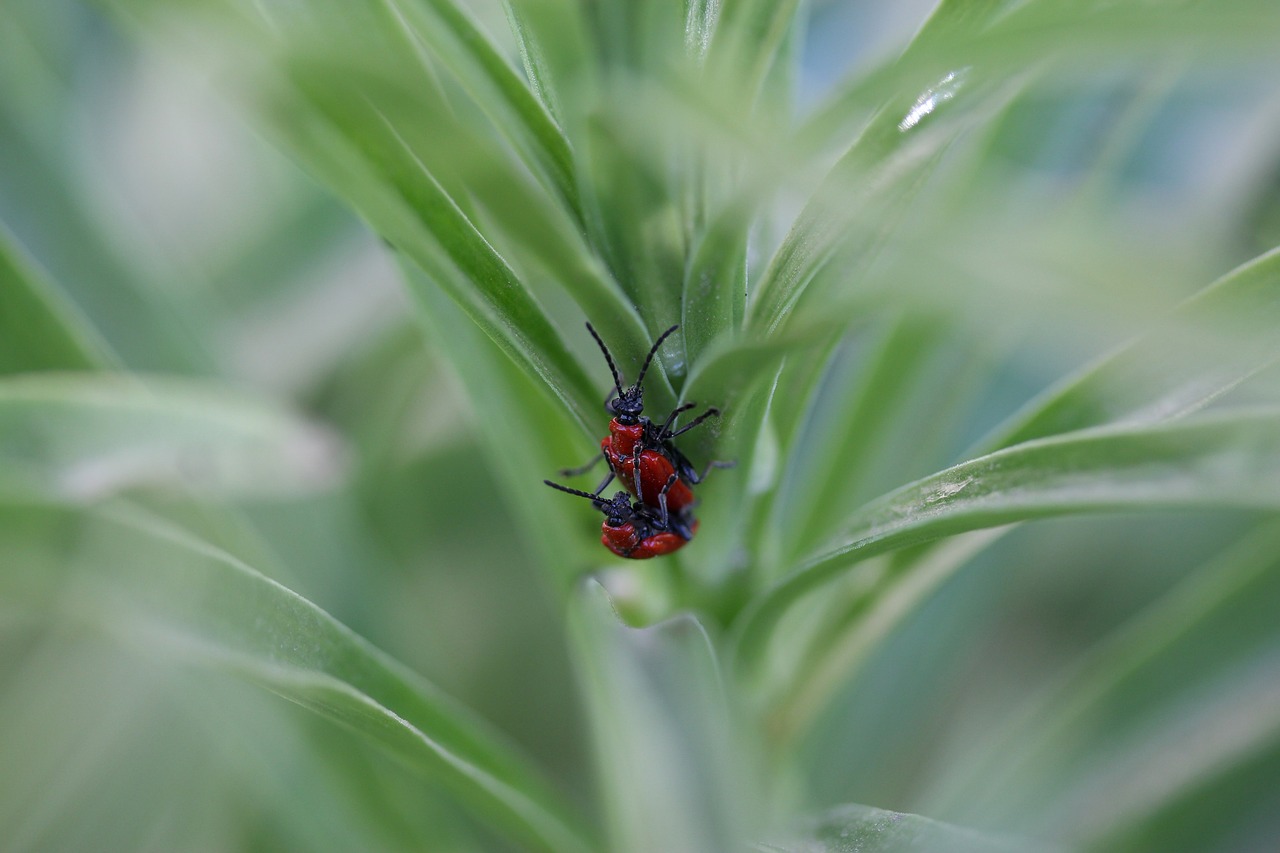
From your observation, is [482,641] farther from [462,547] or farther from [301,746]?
[301,746]

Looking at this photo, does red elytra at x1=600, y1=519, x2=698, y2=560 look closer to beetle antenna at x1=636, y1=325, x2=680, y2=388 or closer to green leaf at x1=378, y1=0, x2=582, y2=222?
beetle antenna at x1=636, y1=325, x2=680, y2=388


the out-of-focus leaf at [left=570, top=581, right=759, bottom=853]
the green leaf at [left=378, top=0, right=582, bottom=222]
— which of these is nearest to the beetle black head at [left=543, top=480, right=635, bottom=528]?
the out-of-focus leaf at [left=570, top=581, right=759, bottom=853]

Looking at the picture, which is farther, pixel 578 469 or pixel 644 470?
pixel 644 470

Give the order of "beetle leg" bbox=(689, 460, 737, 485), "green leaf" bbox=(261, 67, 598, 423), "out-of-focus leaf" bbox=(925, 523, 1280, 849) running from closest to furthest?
"green leaf" bbox=(261, 67, 598, 423), "beetle leg" bbox=(689, 460, 737, 485), "out-of-focus leaf" bbox=(925, 523, 1280, 849)

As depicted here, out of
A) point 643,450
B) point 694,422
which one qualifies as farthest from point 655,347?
point 643,450

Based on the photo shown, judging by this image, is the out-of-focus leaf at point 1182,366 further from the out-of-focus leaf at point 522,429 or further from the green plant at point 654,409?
the out-of-focus leaf at point 522,429

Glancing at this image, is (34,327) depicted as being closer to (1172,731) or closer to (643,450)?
(643,450)

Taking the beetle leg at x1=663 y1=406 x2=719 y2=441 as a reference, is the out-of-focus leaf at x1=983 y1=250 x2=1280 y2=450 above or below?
below
